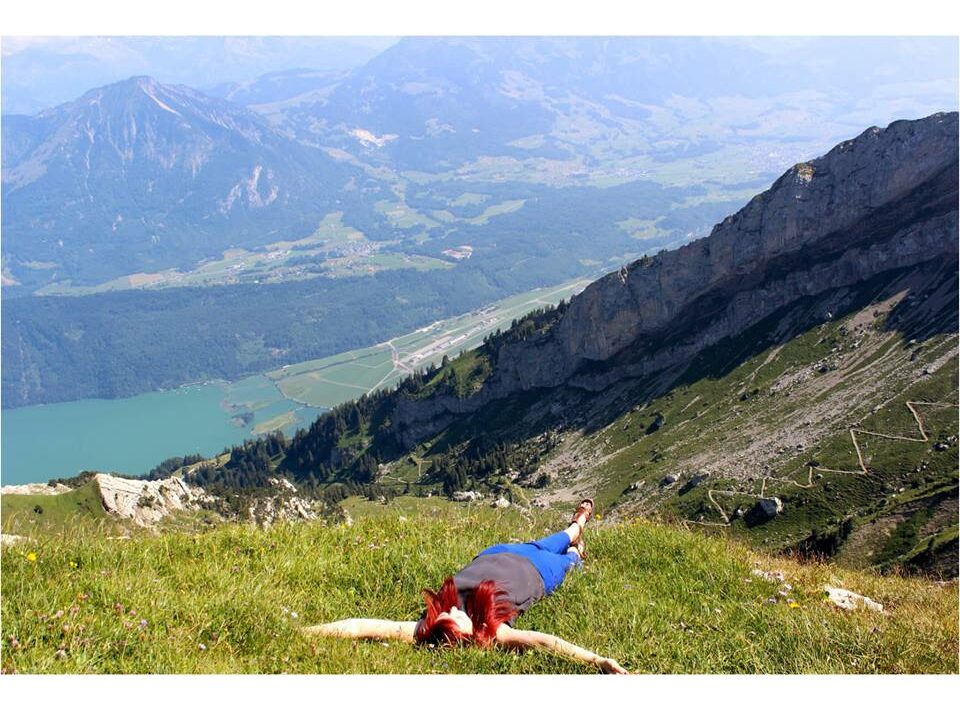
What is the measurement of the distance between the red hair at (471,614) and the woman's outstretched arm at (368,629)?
15cm

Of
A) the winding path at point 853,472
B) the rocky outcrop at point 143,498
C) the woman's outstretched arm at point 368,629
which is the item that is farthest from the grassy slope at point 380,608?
the winding path at point 853,472

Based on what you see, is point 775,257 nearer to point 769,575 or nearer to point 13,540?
point 769,575

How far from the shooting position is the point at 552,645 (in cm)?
675

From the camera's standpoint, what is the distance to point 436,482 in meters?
146

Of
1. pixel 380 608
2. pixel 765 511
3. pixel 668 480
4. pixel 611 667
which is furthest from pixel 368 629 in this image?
pixel 668 480

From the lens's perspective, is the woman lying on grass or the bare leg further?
the bare leg

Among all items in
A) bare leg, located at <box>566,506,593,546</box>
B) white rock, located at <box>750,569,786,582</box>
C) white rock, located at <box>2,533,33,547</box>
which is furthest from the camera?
bare leg, located at <box>566,506,593,546</box>

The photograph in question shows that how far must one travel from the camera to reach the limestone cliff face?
111 metres

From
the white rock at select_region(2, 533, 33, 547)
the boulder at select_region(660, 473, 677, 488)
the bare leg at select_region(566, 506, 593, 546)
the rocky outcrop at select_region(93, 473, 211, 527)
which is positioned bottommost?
the boulder at select_region(660, 473, 677, 488)

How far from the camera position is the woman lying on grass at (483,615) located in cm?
686

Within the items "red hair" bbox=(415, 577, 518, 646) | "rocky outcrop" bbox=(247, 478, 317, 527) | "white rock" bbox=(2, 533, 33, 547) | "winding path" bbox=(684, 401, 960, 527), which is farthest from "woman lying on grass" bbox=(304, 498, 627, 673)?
"winding path" bbox=(684, 401, 960, 527)

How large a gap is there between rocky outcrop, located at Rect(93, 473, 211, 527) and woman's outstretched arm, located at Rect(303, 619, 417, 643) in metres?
65.2

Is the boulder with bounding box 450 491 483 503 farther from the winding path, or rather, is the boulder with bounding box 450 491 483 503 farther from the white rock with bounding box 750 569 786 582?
the white rock with bounding box 750 569 786 582

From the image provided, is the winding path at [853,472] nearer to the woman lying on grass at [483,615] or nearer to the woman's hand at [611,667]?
the woman lying on grass at [483,615]
